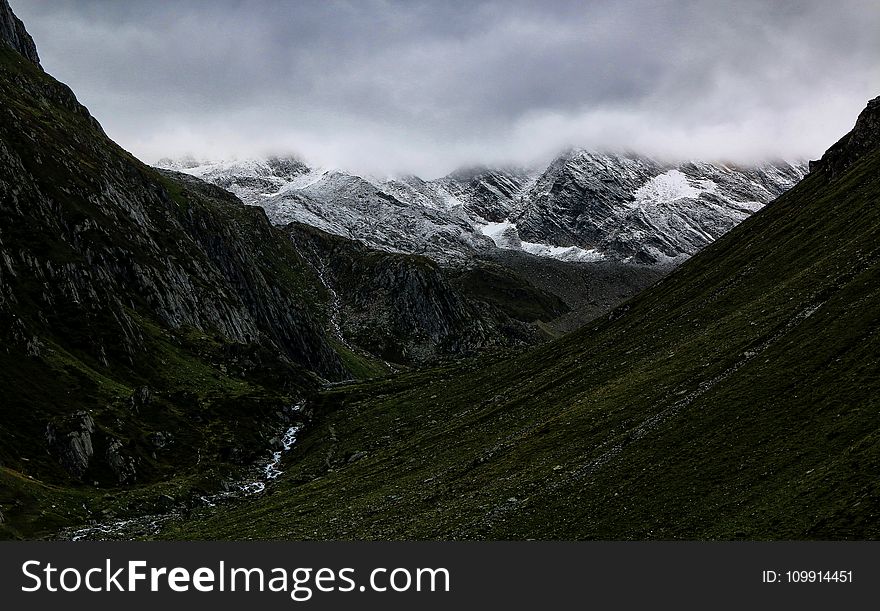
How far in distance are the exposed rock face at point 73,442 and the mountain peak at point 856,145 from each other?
452 ft

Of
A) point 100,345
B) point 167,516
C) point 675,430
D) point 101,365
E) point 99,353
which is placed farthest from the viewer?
point 100,345

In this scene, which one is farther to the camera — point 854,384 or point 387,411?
point 387,411

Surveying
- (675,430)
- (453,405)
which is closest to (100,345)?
(453,405)

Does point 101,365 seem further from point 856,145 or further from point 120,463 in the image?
point 856,145

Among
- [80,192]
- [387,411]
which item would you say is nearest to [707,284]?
[387,411]

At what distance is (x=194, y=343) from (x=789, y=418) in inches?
5235

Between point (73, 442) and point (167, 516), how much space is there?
62.2 ft

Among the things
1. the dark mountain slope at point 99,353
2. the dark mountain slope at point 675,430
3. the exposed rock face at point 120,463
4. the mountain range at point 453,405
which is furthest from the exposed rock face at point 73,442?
the dark mountain slope at point 675,430

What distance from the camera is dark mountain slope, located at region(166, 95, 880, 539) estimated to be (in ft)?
175

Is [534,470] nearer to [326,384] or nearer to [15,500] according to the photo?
[15,500]

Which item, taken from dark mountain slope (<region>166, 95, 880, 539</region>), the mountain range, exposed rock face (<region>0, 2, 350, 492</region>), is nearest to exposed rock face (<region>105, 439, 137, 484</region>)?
exposed rock face (<region>0, 2, 350, 492</region>)

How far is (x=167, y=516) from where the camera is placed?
93750 mm

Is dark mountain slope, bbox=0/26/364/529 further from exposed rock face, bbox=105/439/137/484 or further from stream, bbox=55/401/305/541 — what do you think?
stream, bbox=55/401/305/541

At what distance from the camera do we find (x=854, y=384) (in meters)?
60.1
